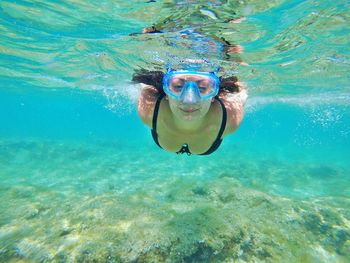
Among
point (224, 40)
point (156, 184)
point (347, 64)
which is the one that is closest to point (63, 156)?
point (156, 184)

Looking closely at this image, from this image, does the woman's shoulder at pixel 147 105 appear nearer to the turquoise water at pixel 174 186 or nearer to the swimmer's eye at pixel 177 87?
the swimmer's eye at pixel 177 87

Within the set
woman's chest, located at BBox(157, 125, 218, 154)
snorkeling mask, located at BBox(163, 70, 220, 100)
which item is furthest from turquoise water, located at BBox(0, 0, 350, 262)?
snorkeling mask, located at BBox(163, 70, 220, 100)

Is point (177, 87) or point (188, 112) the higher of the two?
point (177, 87)

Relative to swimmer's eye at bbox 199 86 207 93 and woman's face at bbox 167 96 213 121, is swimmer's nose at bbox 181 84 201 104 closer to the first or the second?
woman's face at bbox 167 96 213 121

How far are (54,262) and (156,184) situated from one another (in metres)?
7.75

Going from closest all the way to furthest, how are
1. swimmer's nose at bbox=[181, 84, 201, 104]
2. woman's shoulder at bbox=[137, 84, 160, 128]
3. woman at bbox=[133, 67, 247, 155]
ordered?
1. swimmer's nose at bbox=[181, 84, 201, 104]
2. woman at bbox=[133, 67, 247, 155]
3. woman's shoulder at bbox=[137, 84, 160, 128]

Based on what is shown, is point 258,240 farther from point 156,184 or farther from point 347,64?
point 347,64

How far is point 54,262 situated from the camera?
592cm

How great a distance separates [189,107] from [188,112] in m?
0.12

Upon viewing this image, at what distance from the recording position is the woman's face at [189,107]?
4.46 meters

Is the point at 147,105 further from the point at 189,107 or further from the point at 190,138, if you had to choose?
the point at 189,107

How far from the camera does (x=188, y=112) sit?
15.3ft

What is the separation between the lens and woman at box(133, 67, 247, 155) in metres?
4.65

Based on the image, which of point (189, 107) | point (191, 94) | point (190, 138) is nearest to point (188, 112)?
point (189, 107)
